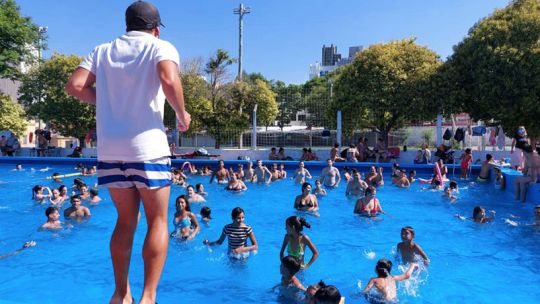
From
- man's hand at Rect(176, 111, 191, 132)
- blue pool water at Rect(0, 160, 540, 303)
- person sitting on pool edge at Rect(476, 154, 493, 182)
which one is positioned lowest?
blue pool water at Rect(0, 160, 540, 303)

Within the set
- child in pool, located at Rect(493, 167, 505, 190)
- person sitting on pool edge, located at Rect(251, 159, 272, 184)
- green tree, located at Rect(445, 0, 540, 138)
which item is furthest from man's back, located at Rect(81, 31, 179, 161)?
green tree, located at Rect(445, 0, 540, 138)


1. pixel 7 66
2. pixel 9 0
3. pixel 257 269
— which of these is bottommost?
pixel 257 269

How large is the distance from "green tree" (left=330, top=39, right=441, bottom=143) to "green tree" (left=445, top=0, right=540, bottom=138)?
58.1 inches

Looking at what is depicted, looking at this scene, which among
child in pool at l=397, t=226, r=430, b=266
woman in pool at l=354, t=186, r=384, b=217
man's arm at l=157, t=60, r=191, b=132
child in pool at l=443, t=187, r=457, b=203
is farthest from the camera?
child in pool at l=443, t=187, r=457, b=203

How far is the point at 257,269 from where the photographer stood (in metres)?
6.71

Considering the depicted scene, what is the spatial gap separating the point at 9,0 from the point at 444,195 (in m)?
25.2

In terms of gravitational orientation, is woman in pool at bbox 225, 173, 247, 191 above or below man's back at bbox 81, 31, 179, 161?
below

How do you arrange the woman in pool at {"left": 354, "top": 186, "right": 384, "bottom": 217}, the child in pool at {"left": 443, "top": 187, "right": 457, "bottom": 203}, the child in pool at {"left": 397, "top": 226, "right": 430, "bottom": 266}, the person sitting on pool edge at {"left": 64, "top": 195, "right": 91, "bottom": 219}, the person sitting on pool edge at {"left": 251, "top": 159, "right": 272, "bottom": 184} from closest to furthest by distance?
the child in pool at {"left": 397, "top": 226, "right": 430, "bottom": 266} → the person sitting on pool edge at {"left": 64, "top": 195, "right": 91, "bottom": 219} → the woman in pool at {"left": 354, "top": 186, "right": 384, "bottom": 217} → the child in pool at {"left": 443, "top": 187, "right": 457, "bottom": 203} → the person sitting on pool edge at {"left": 251, "top": 159, "right": 272, "bottom": 184}

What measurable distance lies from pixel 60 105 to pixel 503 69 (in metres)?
23.6

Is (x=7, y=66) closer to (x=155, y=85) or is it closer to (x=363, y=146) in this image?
(x=363, y=146)

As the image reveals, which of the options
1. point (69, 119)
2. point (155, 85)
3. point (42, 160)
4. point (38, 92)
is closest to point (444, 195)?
point (155, 85)

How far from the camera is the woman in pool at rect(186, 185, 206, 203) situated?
38.4ft

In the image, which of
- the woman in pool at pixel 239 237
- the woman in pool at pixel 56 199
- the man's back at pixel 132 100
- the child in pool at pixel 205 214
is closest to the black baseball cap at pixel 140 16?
the man's back at pixel 132 100

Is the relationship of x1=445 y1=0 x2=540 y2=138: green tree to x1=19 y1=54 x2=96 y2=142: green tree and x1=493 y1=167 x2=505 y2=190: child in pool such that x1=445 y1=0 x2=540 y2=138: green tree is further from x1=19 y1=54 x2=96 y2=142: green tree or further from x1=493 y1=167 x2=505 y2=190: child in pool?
x1=19 y1=54 x2=96 y2=142: green tree
